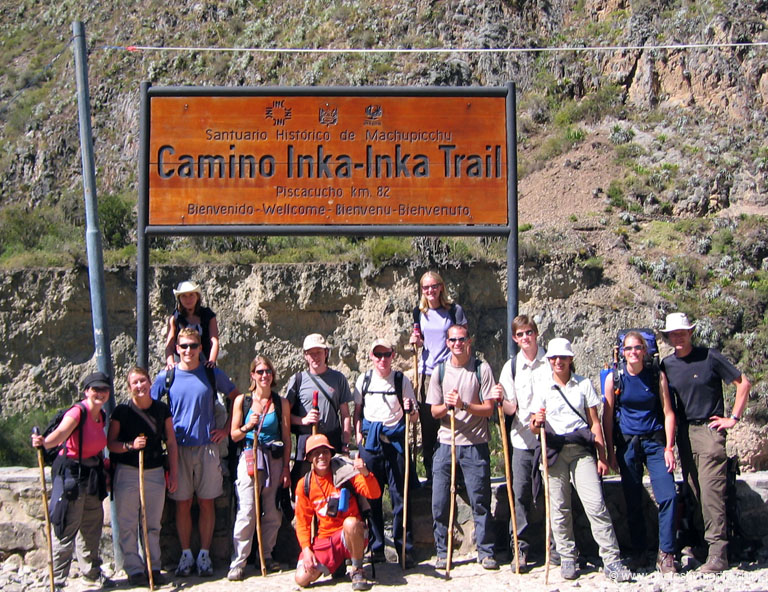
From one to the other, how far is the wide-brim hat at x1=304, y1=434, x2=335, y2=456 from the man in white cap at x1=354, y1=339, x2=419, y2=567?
1.32 feet

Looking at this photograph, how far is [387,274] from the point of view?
1434cm

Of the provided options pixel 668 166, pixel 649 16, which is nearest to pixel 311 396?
pixel 668 166

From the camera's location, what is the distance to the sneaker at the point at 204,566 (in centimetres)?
575

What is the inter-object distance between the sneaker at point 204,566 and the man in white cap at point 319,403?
845 millimetres

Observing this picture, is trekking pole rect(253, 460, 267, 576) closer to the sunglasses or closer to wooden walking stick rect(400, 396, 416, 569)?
wooden walking stick rect(400, 396, 416, 569)

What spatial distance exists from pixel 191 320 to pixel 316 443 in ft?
5.13

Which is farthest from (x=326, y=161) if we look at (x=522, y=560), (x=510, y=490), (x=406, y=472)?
(x=522, y=560)

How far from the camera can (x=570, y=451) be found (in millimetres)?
5613

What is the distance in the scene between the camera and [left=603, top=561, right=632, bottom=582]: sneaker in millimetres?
5410

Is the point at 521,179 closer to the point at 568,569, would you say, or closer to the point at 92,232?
the point at 92,232

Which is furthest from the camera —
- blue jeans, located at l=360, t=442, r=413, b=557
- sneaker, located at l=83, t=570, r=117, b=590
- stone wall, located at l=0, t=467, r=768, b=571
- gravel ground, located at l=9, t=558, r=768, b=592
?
stone wall, located at l=0, t=467, r=768, b=571

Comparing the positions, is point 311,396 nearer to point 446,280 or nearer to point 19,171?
point 446,280

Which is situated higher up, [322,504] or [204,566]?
[322,504]

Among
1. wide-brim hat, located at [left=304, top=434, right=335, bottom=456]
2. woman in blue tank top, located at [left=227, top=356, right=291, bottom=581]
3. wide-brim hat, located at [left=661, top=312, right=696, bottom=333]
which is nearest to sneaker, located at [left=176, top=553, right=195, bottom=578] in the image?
woman in blue tank top, located at [left=227, top=356, right=291, bottom=581]
